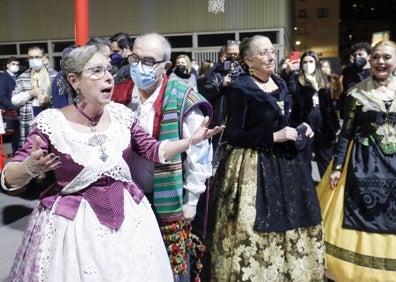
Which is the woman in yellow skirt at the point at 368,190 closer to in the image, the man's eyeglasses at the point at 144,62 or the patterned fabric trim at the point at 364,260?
the patterned fabric trim at the point at 364,260

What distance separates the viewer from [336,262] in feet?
9.45

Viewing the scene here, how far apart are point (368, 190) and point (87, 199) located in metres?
1.93

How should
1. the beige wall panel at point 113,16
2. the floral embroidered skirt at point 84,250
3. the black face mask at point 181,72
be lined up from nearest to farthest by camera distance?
the floral embroidered skirt at point 84,250, the black face mask at point 181,72, the beige wall panel at point 113,16

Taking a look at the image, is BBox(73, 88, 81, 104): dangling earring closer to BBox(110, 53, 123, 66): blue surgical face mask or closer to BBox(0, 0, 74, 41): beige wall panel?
BBox(110, 53, 123, 66): blue surgical face mask

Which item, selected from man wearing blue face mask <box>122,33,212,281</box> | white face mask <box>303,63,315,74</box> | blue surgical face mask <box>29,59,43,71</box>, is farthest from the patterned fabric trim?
blue surgical face mask <box>29,59,43,71</box>

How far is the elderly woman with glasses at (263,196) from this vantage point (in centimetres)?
257

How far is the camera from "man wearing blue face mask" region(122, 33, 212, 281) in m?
2.23

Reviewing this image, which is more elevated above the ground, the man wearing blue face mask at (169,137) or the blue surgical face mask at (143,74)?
the blue surgical face mask at (143,74)

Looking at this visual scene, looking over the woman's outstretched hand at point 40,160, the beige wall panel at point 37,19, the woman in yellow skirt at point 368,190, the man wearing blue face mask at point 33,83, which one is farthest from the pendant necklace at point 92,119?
the beige wall panel at point 37,19

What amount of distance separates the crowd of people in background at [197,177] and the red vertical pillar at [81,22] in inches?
13.3

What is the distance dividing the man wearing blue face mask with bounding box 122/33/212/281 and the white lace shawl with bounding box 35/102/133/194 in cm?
32

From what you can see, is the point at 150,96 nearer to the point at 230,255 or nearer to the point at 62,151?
the point at 62,151

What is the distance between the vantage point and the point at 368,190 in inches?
114

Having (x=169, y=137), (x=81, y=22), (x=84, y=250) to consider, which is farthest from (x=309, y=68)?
(x=84, y=250)
